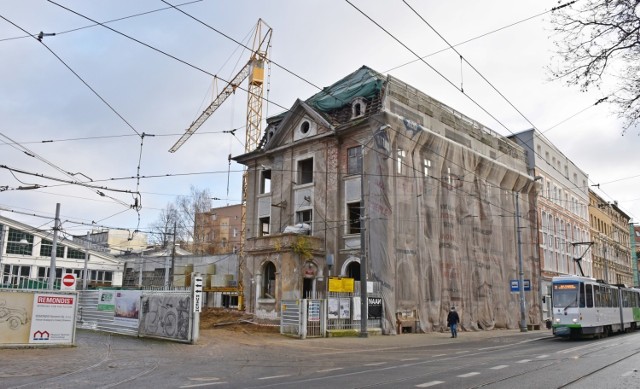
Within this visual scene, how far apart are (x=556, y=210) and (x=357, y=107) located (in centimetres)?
3158

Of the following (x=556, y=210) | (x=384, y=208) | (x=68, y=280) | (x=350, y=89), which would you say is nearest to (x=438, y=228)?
(x=384, y=208)

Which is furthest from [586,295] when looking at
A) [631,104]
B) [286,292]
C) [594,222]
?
[594,222]

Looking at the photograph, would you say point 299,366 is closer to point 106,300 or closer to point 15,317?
point 15,317

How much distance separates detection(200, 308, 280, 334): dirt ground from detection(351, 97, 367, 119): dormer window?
45.2 feet

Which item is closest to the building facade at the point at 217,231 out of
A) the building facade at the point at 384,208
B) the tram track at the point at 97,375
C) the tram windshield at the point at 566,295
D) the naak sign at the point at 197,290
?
the building facade at the point at 384,208

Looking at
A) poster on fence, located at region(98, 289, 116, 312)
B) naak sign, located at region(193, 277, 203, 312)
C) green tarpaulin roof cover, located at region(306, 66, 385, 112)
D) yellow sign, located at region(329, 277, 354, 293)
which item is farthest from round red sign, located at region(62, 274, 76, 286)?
green tarpaulin roof cover, located at region(306, 66, 385, 112)

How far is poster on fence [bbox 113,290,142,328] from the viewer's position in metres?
24.6

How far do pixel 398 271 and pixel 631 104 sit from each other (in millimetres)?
20728

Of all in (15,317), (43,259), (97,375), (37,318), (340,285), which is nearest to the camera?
(97,375)

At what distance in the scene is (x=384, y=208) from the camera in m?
30.2

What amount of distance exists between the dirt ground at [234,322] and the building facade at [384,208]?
1.08 metres

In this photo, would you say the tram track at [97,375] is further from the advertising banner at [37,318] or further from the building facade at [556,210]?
the building facade at [556,210]

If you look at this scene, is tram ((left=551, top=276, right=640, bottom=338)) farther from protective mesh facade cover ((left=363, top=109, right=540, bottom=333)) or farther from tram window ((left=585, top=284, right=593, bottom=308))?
protective mesh facade cover ((left=363, top=109, right=540, bottom=333))

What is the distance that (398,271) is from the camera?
29938 mm
